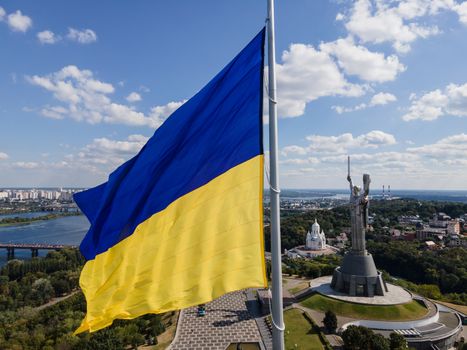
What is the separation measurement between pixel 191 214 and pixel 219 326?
16565 mm

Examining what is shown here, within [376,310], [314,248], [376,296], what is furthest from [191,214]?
[314,248]

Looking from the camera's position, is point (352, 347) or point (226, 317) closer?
point (352, 347)

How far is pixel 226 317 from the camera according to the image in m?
20.7

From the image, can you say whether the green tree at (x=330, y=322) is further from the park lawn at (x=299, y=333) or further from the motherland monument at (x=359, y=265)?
the motherland monument at (x=359, y=265)

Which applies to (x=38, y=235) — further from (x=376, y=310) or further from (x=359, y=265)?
(x=376, y=310)

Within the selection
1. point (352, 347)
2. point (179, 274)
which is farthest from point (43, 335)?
point (179, 274)

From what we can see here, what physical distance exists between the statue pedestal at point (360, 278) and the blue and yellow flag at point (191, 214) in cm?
1879

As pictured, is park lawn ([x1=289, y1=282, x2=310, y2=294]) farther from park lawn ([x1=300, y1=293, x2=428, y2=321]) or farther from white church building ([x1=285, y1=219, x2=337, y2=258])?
white church building ([x1=285, y1=219, x2=337, y2=258])

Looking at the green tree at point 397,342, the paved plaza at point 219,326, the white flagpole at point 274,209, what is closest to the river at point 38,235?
the paved plaza at point 219,326

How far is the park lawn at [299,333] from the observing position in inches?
662

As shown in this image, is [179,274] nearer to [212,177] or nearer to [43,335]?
[212,177]

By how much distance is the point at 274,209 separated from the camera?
13.5ft

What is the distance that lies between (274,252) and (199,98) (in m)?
2.42

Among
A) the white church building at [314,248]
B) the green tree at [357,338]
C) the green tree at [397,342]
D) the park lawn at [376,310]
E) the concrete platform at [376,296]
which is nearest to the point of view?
the green tree at [397,342]
